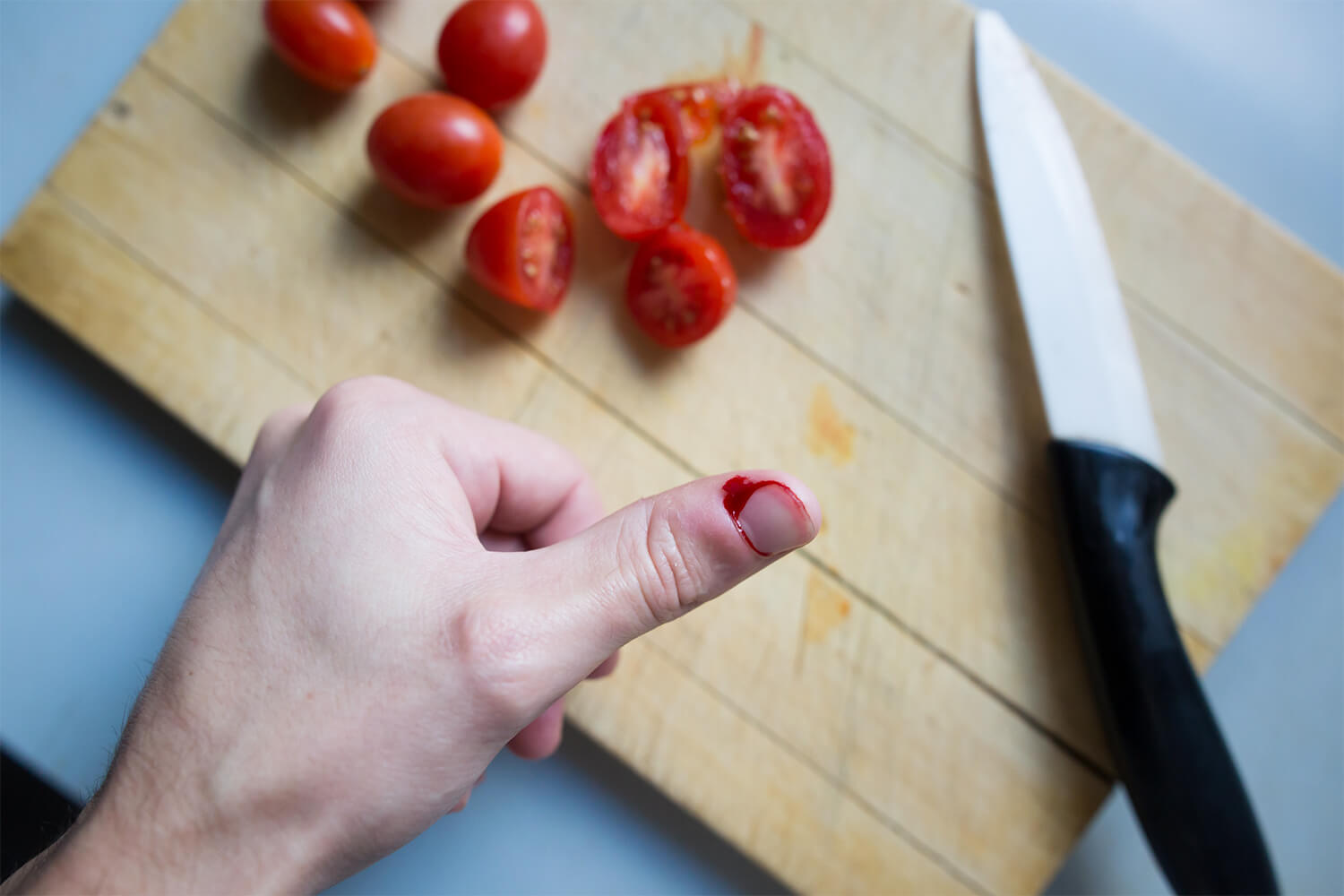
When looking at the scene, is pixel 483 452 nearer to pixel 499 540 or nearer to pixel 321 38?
pixel 499 540

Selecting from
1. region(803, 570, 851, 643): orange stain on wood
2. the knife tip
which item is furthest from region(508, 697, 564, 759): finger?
the knife tip

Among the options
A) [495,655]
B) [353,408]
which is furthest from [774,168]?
[495,655]

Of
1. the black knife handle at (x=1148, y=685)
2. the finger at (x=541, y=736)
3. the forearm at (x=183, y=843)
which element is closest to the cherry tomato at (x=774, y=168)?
the black knife handle at (x=1148, y=685)

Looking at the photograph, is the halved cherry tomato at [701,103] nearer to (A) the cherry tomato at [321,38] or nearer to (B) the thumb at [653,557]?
(A) the cherry tomato at [321,38]

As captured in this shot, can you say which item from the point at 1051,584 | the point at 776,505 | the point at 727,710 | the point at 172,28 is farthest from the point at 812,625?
the point at 172,28

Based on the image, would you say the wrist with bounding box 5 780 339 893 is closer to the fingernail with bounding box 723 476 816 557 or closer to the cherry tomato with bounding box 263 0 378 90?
Result: the fingernail with bounding box 723 476 816 557

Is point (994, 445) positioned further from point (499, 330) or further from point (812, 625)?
point (499, 330)
